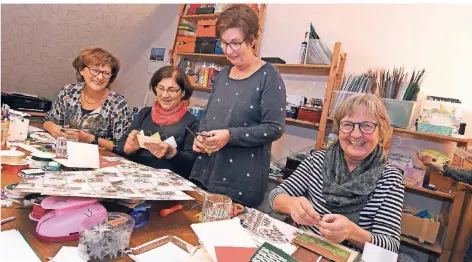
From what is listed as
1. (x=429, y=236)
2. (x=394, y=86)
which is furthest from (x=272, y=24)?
(x=429, y=236)

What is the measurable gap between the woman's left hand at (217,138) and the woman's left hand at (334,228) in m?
0.52

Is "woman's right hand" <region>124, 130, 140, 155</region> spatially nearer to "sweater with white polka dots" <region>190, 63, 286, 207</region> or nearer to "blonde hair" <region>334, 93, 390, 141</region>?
"sweater with white polka dots" <region>190, 63, 286, 207</region>

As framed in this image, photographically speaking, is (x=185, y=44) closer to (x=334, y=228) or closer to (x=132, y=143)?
(x=132, y=143)

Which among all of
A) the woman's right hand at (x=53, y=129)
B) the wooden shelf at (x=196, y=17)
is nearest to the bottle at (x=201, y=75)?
the wooden shelf at (x=196, y=17)

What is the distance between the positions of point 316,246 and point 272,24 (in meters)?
2.70

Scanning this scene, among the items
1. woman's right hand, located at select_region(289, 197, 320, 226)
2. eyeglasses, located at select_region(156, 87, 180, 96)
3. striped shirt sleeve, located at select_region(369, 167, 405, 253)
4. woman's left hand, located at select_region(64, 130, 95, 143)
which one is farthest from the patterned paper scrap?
woman's left hand, located at select_region(64, 130, 95, 143)

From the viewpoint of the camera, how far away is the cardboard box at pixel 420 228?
2078 millimetres

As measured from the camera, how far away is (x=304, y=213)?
3.11 feet

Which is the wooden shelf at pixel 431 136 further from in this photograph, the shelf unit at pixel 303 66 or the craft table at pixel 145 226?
the craft table at pixel 145 226

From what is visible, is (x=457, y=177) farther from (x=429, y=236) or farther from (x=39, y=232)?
(x=39, y=232)

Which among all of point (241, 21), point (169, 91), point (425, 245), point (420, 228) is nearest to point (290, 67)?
point (169, 91)

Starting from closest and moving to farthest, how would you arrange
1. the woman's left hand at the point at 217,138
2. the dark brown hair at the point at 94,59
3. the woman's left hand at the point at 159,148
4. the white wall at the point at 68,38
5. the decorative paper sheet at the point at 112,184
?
the decorative paper sheet at the point at 112,184 → the woman's left hand at the point at 217,138 → the woman's left hand at the point at 159,148 → the dark brown hair at the point at 94,59 → the white wall at the point at 68,38

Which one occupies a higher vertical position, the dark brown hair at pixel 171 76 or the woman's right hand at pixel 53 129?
the dark brown hair at pixel 171 76

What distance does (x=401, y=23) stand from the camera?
2.49 meters
